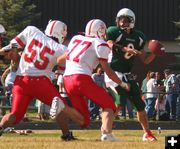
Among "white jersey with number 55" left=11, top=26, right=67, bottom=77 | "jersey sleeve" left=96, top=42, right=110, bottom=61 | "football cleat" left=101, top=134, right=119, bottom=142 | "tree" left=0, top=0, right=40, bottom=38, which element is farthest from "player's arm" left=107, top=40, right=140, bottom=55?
"tree" left=0, top=0, right=40, bottom=38

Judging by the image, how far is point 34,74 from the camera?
428 inches

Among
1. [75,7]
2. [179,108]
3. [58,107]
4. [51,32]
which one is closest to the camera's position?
[58,107]

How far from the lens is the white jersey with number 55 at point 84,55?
1080 cm

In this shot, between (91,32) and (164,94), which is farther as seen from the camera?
(164,94)

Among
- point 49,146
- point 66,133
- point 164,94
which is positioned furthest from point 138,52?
point 164,94

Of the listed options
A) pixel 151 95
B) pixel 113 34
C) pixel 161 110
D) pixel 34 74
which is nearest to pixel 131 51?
pixel 113 34

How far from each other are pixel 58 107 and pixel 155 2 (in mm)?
27686

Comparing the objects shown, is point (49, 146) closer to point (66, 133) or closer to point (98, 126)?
point (66, 133)

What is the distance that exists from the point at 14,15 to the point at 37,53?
2201 cm

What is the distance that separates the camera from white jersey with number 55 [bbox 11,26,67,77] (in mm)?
10893

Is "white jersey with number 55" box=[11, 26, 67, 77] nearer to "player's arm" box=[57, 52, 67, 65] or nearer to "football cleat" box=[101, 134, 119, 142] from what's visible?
"player's arm" box=[57, 52, 67, 65]

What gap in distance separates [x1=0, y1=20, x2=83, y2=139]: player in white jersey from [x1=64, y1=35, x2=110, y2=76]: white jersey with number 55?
174 mm

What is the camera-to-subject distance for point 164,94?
21.9 meters

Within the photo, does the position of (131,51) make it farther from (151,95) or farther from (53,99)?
(151,95)
